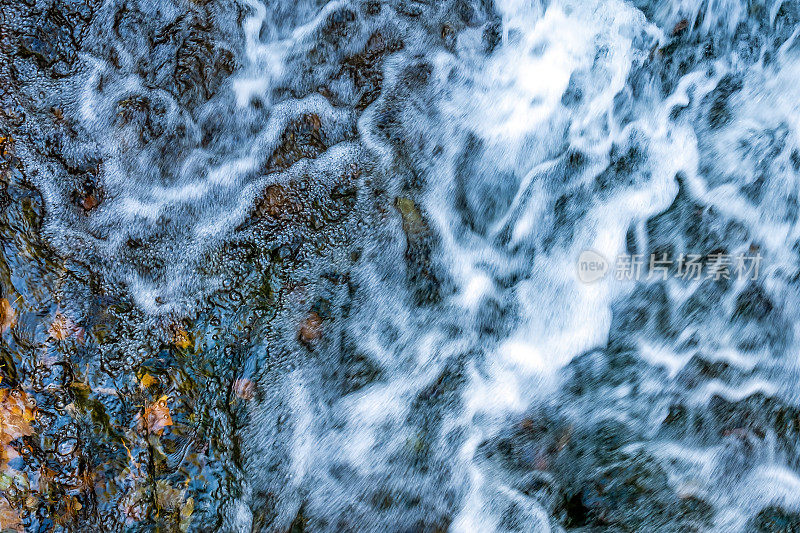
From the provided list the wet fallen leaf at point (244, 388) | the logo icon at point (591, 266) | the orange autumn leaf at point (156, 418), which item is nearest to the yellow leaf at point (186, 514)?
the orange autumn leaf at point (156, 418)

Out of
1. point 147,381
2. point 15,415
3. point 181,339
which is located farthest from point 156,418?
point 15,415

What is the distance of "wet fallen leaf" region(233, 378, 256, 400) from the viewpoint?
2576 mm

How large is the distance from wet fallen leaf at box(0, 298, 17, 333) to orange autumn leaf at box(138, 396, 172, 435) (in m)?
0.73

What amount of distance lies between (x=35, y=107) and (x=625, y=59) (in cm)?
352

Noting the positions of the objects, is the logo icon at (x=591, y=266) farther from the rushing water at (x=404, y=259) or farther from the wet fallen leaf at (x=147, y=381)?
the wet fallen leaf at (x=147, y=381)

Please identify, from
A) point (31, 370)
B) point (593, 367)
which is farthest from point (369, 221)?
point (31, 370)

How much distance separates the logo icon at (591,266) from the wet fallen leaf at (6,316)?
2.93 metres

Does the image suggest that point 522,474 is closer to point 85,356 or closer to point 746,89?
point 85,356

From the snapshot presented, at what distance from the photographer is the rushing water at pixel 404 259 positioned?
8.25 ft

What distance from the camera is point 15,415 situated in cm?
229

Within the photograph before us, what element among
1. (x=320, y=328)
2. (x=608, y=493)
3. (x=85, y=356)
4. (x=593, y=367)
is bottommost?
(x=608, y=493)

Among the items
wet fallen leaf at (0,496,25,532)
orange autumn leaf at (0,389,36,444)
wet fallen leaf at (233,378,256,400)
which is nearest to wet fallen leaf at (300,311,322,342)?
wet fallen leaf at (233,378,256,400)

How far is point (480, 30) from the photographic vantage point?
135 inches

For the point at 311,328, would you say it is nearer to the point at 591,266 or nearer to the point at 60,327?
the point at 60,327
